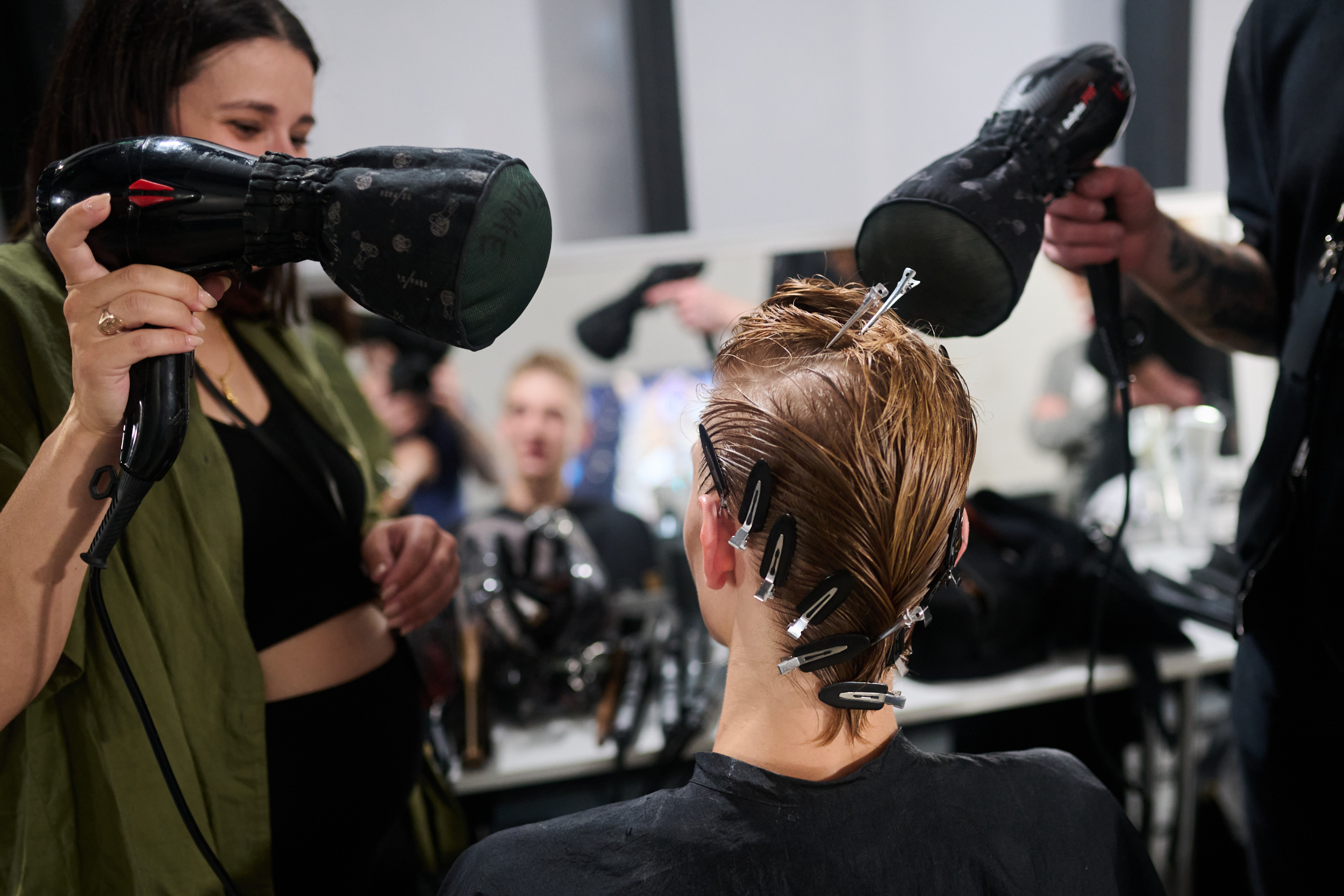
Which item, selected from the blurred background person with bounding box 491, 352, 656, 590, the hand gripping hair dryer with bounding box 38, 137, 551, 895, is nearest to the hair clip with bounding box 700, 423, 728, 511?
the hand gripping hair dryer with bounding box 38, 137, 551, 895

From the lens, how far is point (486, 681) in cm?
178

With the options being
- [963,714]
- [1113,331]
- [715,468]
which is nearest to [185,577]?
[715,468]

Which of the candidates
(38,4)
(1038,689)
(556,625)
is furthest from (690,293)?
(38,4)

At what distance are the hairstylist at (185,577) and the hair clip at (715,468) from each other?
43 cm

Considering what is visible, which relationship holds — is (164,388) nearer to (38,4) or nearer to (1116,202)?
(1116,202)

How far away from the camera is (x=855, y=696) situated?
2.59 feet

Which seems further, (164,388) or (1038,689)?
(1038,689)

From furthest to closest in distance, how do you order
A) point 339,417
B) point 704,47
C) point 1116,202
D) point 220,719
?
1. point 704,47
2. point 339,417
3. point 1116,202
4. point 220,719

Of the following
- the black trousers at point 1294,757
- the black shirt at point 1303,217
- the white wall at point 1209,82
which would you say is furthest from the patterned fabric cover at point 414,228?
the white wall at point 1209,82

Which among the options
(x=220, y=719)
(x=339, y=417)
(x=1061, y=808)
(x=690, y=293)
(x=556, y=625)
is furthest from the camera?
(x=690, y=293)

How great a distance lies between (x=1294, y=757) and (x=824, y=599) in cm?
81

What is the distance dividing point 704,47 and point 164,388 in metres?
2.88

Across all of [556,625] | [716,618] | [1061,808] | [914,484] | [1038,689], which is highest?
[914,484]

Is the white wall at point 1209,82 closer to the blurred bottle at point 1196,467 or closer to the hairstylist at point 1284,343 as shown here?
the blurred bottle at point 1196,467
